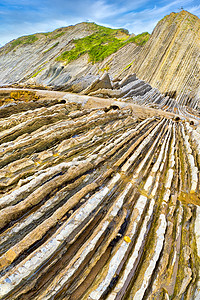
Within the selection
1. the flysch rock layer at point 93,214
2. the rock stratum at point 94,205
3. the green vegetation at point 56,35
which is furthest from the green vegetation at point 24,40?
the flysch rock layer at point 93,214

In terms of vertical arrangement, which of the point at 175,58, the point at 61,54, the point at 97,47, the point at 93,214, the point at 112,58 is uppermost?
the point at 97,47

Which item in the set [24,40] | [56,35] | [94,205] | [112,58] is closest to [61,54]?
[112,58]

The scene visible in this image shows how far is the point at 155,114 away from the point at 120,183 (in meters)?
6.92

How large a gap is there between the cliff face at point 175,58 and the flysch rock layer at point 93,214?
15.5 meters

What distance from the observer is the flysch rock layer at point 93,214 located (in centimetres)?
260

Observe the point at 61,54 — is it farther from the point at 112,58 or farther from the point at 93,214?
the point at 93,214

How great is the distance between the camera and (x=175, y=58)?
19391 millimetres

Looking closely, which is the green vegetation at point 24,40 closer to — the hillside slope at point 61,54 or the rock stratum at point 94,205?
the hillside slope at point 61,54

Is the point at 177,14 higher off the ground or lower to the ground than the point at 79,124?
higher

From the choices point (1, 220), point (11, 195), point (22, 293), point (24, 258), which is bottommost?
point (22, 293)

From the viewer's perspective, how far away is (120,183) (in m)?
4.38

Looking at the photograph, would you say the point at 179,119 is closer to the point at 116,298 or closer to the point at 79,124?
the point at 79,124

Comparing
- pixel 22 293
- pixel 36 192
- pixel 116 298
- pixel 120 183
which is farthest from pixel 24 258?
pixel 120 183

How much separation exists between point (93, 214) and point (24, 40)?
179ft
